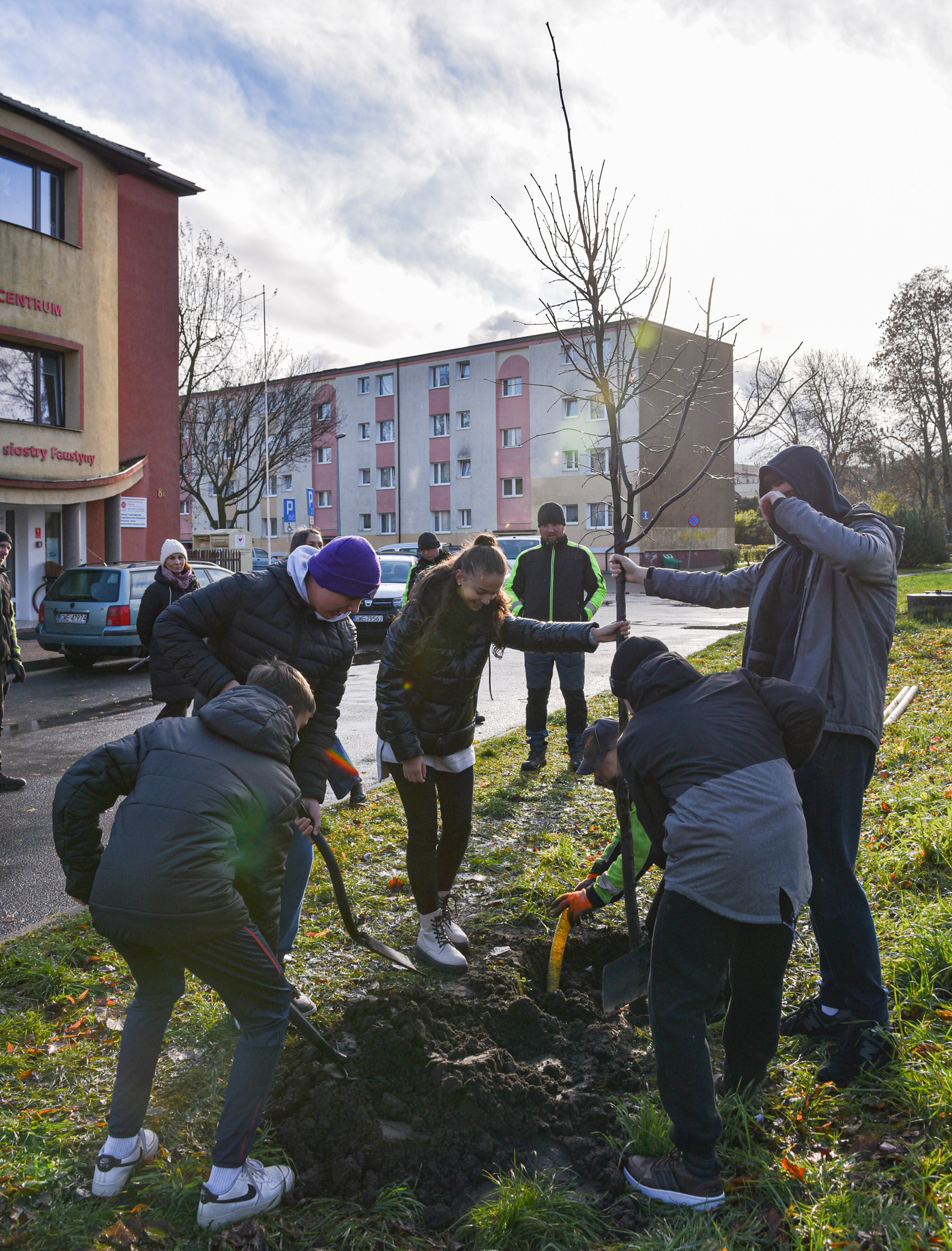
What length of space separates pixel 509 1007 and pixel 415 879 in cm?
75

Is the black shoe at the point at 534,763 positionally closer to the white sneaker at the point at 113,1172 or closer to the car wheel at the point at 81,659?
the white sneaker at the point at 113,1172

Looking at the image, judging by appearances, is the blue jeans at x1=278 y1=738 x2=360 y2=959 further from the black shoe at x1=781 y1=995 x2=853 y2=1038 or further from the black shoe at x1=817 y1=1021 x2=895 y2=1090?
the black shoe at x1=817 y1=1021 x2=895 y2=1090

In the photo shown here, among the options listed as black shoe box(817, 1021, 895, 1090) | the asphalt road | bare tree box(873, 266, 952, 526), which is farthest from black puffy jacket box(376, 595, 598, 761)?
bare tree box(873, 266, 952, 526)

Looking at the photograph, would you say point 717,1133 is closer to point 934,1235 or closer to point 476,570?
point 934,1235

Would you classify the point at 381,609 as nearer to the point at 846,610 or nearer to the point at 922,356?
the point at 846,610

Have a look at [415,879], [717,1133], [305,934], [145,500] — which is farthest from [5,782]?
[145,500]

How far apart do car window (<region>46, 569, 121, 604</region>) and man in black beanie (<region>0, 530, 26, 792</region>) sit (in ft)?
20.4

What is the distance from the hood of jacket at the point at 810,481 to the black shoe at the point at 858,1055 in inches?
65.5

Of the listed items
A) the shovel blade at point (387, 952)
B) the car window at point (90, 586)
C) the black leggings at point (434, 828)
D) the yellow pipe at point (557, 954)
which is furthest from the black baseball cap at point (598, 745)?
the car window at point (90, 586)

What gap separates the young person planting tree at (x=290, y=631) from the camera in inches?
132

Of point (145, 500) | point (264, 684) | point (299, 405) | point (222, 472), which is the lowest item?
point (264, 684)

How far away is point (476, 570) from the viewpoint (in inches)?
143

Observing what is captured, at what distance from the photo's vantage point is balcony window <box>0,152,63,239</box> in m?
19.6

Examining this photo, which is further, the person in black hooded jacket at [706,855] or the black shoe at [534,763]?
the black shoe at [534,763]
